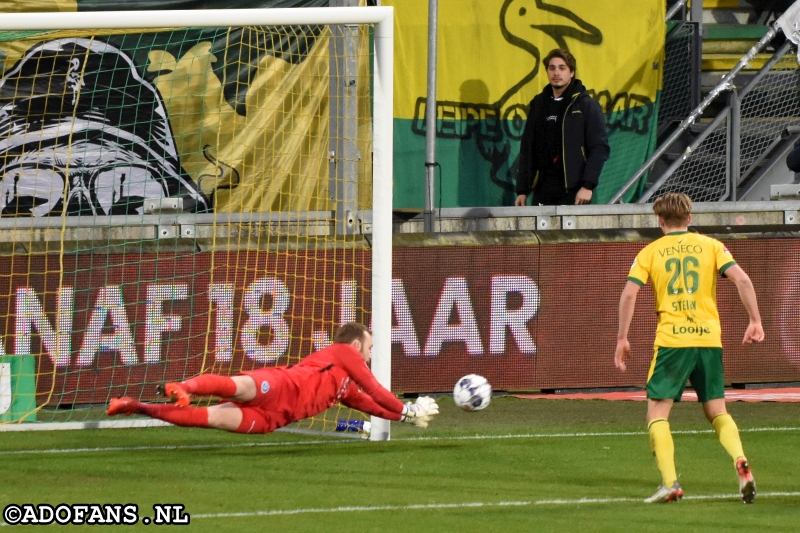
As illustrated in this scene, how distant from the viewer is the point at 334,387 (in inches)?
340

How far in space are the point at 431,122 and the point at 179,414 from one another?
5.73 m

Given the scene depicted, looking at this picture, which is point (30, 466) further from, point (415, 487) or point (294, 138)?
point (294, 138)

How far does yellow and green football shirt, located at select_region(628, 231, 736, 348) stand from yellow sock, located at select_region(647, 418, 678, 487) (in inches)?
18.3

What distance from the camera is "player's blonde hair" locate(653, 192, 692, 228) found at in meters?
7.45

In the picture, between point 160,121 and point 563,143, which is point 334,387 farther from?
point 160,121

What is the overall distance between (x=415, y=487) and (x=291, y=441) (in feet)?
7.37

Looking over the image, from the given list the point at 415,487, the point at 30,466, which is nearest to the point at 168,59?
the point at 30,466

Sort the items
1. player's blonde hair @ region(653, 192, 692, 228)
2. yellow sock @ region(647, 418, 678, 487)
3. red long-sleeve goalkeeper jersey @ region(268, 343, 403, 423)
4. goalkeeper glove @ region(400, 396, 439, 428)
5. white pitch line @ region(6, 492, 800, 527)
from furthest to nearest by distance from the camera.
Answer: goalkeeper glove @ region(400, 396, 439, 428) < red long-sleeve goalkeeper jersey @ region(268, 343, 403, 423) < player's blonde hair @ region(653, 192, 692, 228) < yellow sock @ region(647, 418, 678, 487) < white pitch line @ region(6, 492, 800, 527)

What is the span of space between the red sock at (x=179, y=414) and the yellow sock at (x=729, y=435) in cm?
307

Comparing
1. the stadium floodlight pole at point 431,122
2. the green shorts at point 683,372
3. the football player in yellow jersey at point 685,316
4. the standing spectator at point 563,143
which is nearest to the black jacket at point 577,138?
the standing spectator at point 563,143

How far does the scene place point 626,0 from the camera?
1482 centimetres

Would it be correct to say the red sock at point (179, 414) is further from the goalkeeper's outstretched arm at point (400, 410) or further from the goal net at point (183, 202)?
the goal net at point (183, 202)

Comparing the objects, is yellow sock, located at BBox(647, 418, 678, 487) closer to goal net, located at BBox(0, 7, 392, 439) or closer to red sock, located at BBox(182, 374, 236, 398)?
red sock, located at BBox(182, 374, 236, 398)

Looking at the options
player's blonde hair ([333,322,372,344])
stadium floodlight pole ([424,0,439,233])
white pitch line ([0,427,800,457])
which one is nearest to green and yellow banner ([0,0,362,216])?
stadium floodlight pole ([424,0,439,233])
